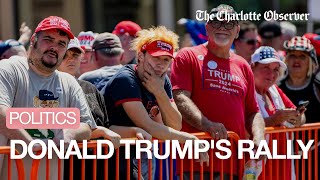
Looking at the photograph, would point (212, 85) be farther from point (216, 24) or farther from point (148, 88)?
point (148, 88)

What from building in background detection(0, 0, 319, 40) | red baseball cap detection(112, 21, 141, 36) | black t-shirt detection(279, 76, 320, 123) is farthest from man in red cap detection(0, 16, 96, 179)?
building in background detection(0, 0, 319, 40)

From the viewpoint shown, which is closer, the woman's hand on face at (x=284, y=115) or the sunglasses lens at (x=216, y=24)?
the sunglasses lens at (x=216, y=24)

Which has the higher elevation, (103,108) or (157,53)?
(157,53)

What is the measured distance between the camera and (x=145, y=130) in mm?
6168

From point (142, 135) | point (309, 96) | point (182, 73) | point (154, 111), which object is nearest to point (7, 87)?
point (142, 135)

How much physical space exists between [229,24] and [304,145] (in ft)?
4.29

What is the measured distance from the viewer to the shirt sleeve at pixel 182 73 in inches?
263

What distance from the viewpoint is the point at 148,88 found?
20.4ft

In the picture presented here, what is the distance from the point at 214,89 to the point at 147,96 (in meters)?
0.68

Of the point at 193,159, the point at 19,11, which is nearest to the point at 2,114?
the point at 193,159

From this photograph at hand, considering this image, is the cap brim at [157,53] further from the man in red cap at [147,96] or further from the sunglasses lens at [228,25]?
the sunglasses lens at [228,25]

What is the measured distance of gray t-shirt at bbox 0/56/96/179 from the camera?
560 centimetres

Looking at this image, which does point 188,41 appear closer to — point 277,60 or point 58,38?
point 277,60

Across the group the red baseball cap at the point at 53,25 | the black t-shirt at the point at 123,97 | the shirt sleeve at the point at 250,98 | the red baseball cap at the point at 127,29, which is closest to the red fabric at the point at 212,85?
the shirt sleeve at the point at 250,98
